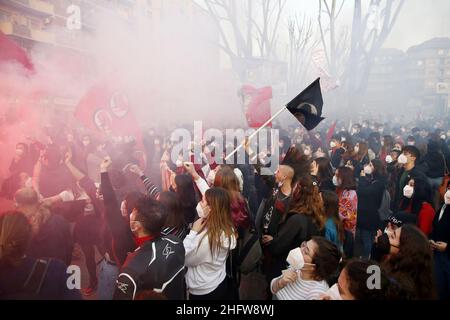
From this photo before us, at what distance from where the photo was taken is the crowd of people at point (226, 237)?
5.41 ft

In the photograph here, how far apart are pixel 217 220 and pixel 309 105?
1913 millimetres

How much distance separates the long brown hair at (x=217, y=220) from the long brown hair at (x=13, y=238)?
0.96 metres

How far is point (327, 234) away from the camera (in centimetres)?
252

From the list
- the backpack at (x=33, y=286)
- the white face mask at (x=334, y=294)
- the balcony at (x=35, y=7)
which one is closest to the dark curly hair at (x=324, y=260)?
the white face mask at (x=334, y=294)

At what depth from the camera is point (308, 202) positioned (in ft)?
8.12

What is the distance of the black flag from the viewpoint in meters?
3.41

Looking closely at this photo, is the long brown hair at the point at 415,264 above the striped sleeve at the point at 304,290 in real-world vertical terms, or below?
above

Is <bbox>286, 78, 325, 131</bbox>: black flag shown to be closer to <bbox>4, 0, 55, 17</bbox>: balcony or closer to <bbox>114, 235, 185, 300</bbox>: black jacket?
<bbox>114, 235, 185, 300</bbox>: black jacket

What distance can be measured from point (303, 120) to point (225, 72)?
10.4 m

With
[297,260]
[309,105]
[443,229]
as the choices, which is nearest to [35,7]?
[309,105]

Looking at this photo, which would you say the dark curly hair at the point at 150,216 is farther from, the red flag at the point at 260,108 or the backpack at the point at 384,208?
the red flag at the point at 260,108

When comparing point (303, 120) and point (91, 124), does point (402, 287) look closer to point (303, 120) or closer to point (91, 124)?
point (303, 120)

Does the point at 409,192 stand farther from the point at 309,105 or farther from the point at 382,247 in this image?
the point at 382,247
